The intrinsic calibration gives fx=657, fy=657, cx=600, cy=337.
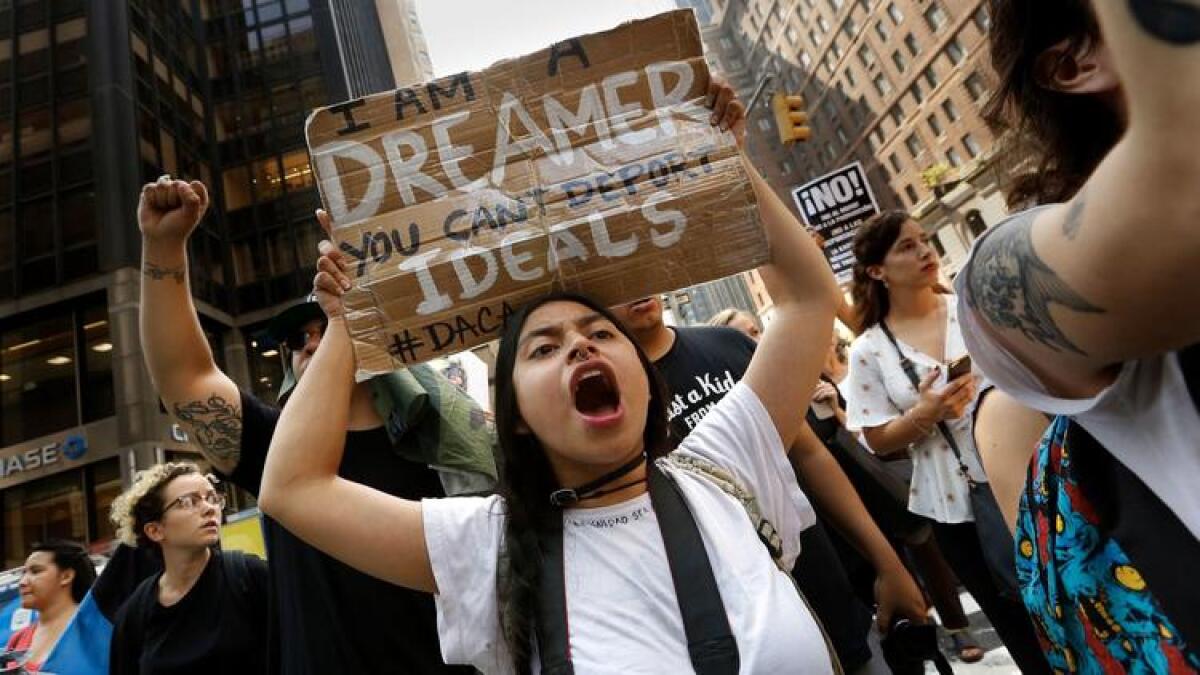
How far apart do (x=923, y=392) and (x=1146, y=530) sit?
2.14 meters

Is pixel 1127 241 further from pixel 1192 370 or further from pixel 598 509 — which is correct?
pixel 598 509

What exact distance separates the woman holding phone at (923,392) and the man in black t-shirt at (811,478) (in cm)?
46

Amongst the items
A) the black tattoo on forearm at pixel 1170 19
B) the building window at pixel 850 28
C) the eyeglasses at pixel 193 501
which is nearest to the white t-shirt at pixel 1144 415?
the black tattoo on forearm at pixel 1170 19

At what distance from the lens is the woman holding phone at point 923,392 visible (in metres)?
2.52

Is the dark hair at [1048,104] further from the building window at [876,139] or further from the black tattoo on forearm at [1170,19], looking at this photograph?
the building window at [876,139]

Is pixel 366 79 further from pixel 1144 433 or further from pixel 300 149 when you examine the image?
pixel 1144 433

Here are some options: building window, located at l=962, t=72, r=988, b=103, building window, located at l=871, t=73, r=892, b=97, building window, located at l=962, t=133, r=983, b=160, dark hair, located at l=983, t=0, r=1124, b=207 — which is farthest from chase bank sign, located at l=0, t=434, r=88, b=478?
Result: building window, located at l=871, t=73, r=892, b=97

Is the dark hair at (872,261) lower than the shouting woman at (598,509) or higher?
higher

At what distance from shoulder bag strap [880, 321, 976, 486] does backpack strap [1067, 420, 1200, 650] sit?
6.16ft

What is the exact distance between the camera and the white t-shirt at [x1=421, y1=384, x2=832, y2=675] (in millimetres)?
1235

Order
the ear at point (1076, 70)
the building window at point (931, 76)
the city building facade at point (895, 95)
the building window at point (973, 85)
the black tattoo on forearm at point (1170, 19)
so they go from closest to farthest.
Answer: the black tattoo on forearm at point (1170, 19) < the ear at point (1076, 70) < the building window at point (973, 85) < the city building facade at point (895, 95) < the building window at point (931, 76)

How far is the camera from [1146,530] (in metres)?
0.74

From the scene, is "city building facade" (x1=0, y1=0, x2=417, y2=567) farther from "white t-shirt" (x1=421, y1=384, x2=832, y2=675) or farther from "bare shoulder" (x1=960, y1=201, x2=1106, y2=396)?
"bare shoulder" (x1=960, y1=201, x2=1106, y2=396)

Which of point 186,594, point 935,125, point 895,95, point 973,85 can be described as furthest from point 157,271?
point 895,95
